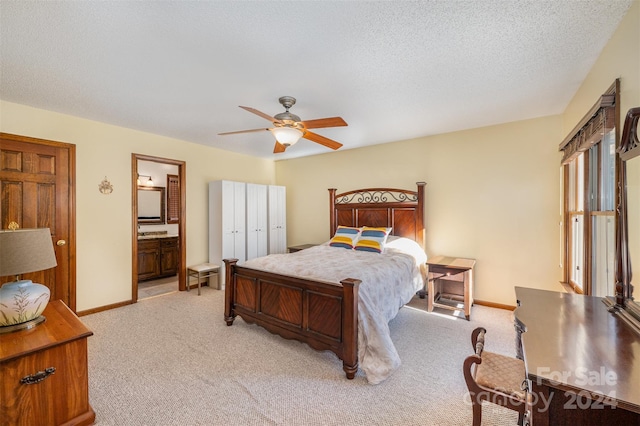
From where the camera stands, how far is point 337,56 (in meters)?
2.14

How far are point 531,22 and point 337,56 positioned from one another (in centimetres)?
131

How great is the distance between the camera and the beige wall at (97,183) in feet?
11.0

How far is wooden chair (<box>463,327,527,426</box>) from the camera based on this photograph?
54.2 inches

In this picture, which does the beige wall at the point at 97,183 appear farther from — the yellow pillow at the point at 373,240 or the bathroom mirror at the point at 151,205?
the yellow pillow at the point at 373,240

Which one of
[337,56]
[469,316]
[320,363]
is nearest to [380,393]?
[320,363]

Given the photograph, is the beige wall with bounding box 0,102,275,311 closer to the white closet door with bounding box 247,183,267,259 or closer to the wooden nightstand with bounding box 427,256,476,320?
the white closet door with bounding box 247,183,267,259

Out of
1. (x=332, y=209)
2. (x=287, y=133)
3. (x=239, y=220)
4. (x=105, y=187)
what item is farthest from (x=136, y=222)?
(x=332, y=209)

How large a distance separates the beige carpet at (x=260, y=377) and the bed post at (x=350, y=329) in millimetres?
120

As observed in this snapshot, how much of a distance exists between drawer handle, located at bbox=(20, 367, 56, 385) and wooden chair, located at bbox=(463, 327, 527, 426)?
2424 mm

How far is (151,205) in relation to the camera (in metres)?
6.05

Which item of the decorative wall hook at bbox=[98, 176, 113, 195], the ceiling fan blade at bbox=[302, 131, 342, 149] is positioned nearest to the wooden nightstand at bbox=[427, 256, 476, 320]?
the ceiling fan blade at bbox=[302, 131, 342, 149]

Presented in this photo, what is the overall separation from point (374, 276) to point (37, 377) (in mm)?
2546

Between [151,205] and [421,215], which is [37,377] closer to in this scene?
[421,215]

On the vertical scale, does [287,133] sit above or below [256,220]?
above
